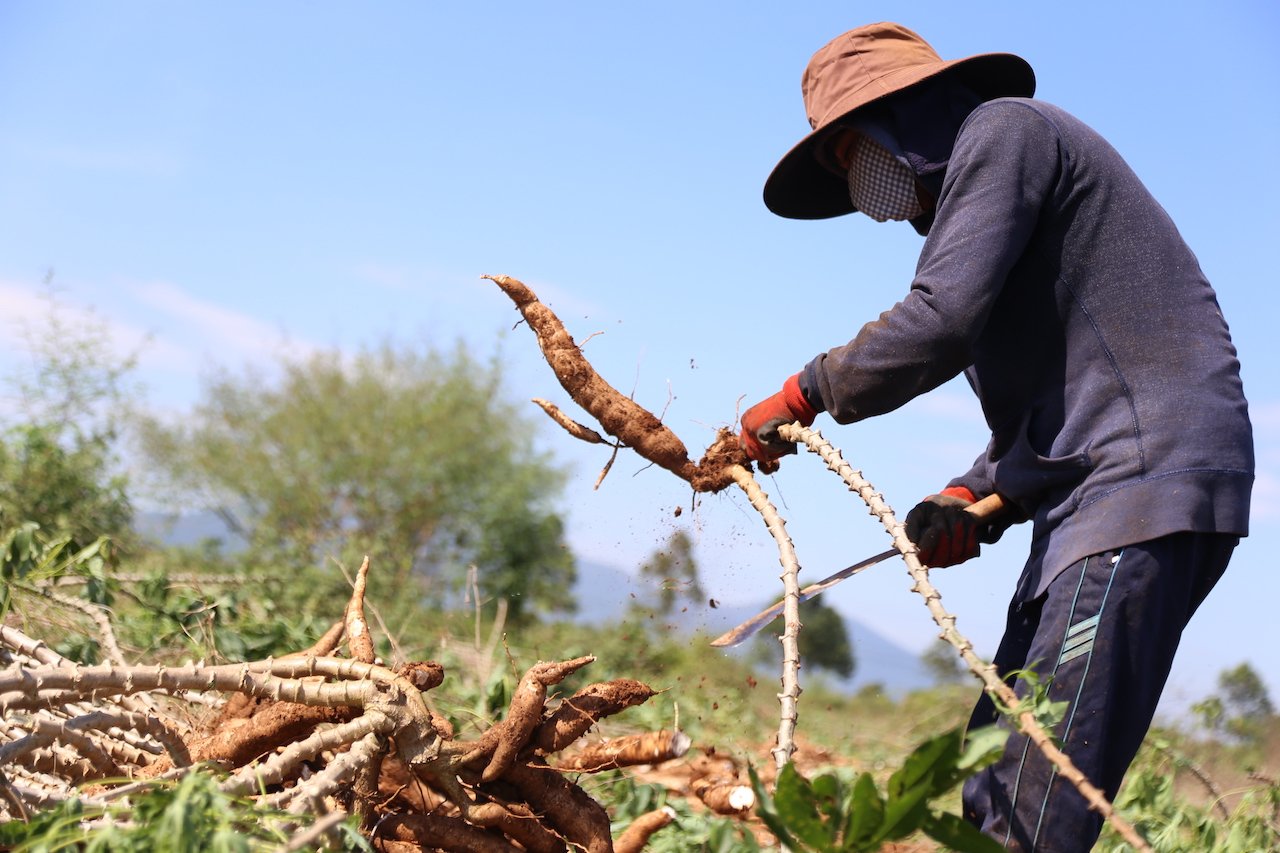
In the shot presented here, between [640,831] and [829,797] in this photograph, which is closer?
[829,797]

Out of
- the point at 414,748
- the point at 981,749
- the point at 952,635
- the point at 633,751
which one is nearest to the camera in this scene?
the point at 981,749

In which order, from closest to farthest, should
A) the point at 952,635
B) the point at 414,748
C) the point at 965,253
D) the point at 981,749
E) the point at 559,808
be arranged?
the point at 981,749 → the point at 952,635 → the point at 965,253 → the point at 414,748 → the point at 559,808

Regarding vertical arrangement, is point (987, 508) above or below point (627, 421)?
below

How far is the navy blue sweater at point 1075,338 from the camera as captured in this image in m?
2.07

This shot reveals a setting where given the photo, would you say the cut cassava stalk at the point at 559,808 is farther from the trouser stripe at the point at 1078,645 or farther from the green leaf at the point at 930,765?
the green leaf at the point at 930,765

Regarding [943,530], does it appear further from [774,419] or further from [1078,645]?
[1078,645]

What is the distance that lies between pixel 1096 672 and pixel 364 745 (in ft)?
4.37

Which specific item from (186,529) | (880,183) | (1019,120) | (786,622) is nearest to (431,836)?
(786,622)

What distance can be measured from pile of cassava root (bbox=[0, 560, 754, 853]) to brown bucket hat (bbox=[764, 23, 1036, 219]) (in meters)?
1.35

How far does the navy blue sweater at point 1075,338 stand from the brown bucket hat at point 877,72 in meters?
0.23

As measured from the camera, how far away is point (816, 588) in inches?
96.1

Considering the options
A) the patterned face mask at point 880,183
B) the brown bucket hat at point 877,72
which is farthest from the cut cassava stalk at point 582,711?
the brown bucket hat at point 877,72

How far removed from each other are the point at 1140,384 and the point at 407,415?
1237 centimetres

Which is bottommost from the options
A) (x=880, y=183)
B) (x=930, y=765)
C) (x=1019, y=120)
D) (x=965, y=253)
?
(x=930, y=765)
